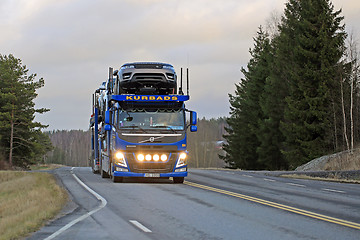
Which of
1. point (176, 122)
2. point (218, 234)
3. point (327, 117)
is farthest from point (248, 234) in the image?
point (327, 117)

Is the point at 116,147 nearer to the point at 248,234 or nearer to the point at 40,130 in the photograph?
the point at 248,234

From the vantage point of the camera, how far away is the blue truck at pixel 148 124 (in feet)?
69.2

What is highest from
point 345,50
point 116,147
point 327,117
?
point 345,50

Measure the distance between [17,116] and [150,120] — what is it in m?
47.4

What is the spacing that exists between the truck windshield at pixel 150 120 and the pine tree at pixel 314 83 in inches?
899

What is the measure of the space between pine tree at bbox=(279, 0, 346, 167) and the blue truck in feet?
74.2

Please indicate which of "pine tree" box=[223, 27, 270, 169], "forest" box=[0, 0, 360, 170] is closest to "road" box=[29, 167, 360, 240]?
"forest" box=[0, 0, 360, 170]

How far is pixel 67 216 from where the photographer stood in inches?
492

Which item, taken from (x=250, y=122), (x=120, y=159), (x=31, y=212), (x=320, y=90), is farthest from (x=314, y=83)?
(x=31, y=212)

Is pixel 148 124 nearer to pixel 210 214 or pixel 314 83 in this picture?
pixel 210 214

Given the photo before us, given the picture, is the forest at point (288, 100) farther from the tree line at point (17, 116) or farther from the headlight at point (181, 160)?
the headlight at point (181, 160)

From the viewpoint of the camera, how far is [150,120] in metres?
21.4

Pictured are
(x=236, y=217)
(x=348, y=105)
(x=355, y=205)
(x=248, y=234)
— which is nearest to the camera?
(x=248, y=234)

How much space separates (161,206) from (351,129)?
2857cm
